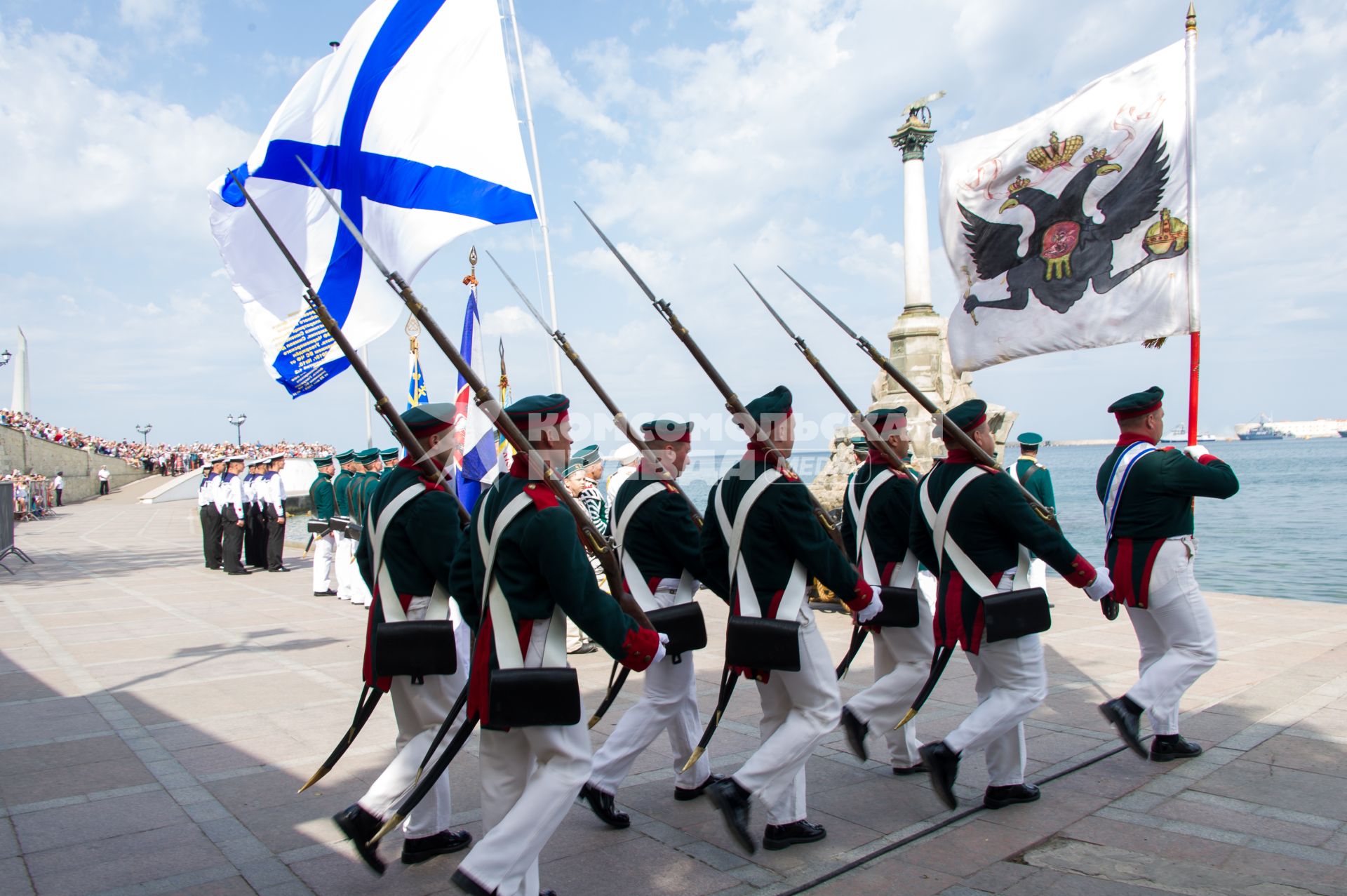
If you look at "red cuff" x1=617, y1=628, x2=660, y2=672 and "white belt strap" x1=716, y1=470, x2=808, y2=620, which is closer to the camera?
"red cuff" x1=617, y1=628, x2=660, y2=672

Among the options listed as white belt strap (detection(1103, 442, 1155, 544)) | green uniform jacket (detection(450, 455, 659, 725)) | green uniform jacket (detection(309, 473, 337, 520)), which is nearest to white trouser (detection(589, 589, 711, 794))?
green uniform jacket (detection(450, 455, 659, 725))

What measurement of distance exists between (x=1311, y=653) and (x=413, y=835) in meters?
6.98

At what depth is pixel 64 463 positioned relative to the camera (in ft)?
149

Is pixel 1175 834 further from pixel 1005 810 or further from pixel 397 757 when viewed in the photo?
pixel 397 757

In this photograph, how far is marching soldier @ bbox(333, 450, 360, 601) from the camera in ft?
39.5

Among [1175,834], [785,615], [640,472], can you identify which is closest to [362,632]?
[640,472]

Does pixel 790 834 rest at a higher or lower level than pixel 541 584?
lower

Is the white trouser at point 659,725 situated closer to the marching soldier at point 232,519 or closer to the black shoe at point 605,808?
the black shoe at point 605,808

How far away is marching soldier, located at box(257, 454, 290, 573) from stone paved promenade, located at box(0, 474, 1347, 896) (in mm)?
7421

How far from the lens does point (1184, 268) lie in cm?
567

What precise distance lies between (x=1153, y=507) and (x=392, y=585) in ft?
12.6

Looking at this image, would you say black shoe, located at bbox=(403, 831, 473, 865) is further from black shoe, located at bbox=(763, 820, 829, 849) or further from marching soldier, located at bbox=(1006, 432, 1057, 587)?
marching soldier, located at bbox=(1006, 432, 1057, 587)

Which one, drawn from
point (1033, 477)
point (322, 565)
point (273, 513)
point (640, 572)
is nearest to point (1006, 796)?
point (640, 572)

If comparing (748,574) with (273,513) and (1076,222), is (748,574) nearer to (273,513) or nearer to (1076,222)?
(1076,222)
